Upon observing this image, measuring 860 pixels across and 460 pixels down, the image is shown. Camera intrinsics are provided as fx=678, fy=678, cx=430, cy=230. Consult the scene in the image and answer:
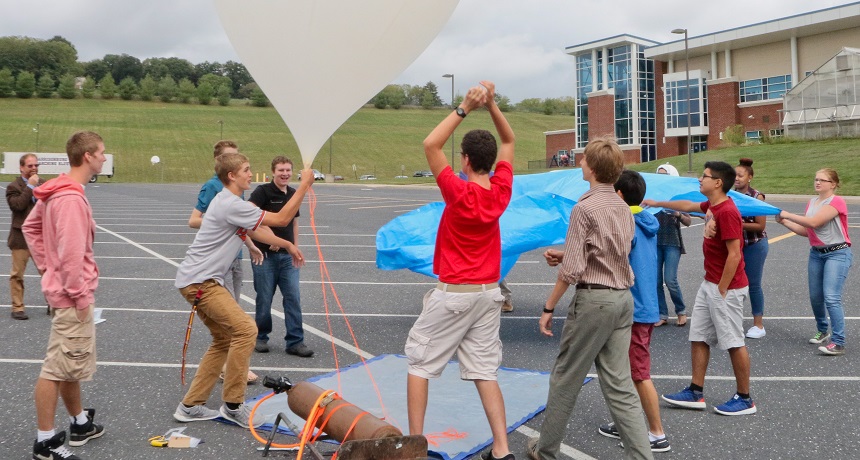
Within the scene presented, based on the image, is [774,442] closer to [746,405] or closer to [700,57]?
[746,405]

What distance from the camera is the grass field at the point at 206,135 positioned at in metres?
75.4

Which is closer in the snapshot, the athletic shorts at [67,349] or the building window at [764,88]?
the athletic shorts at [67,349]

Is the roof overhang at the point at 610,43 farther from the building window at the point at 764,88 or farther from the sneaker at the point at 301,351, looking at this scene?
the sneaker at the point at 301,351

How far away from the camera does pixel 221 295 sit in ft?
14.9

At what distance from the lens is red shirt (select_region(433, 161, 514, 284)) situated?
12.1ft

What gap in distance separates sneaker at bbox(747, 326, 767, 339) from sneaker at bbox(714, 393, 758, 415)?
7.63 ft

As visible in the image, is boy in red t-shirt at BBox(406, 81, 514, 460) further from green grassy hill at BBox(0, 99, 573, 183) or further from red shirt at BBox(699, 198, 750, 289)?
green grassy hill at BBox(0, 99, 573, 183)

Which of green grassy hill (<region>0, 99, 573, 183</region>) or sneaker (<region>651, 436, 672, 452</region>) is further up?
green grassy hill (<region>0, 99, 573, 183</region>)

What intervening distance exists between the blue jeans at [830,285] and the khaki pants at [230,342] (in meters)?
5.05

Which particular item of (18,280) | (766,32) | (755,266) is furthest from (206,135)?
(755,266)

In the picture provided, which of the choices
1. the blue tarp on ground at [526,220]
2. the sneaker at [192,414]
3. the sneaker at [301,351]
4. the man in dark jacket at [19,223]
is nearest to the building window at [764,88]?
the blue tarp on ground at [526,220]

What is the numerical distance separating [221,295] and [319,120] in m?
1.37

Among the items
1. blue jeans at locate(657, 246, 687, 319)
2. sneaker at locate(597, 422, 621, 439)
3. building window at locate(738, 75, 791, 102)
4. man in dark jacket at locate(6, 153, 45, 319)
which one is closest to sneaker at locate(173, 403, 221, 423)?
sneaker at locate(597, 422, 621, 439)

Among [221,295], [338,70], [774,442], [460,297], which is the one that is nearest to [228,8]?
[338,70]
